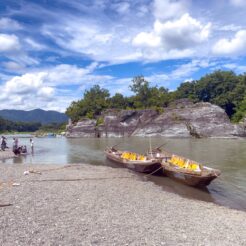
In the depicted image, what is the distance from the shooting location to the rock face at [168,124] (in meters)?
98.8

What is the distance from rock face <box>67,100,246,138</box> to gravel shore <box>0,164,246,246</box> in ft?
274

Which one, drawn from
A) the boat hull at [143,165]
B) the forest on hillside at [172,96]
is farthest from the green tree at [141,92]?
the boat hull at [143,165]

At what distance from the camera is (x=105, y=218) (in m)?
12.3

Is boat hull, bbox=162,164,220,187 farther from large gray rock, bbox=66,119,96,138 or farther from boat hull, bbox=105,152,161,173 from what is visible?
large gray rock, bbox=66,119,96,138

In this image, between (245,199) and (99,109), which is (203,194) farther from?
(99,109)

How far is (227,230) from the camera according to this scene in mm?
11516

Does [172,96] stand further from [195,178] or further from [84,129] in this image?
[195,178]

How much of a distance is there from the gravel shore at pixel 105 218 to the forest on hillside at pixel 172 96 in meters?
115

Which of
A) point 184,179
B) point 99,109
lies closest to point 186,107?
point 99,109

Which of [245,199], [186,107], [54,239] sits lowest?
[245,199]

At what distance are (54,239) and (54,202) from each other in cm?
480

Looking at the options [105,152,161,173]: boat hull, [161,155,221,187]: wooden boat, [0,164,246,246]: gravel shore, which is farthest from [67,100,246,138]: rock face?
[0,164,246,246]: gravel shore

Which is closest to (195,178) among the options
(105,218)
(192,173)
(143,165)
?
(192,173)

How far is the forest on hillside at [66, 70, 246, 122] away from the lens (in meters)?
132
